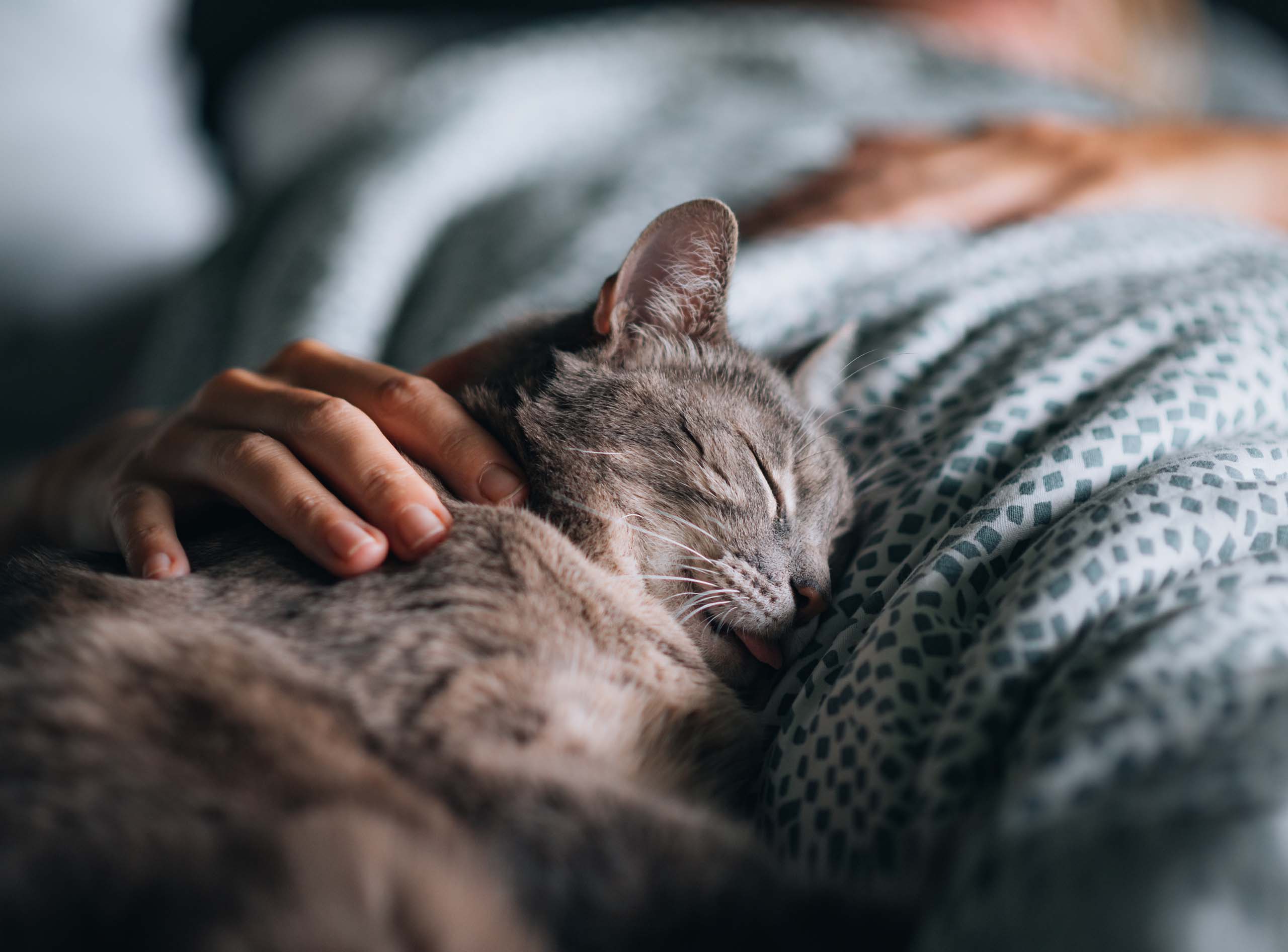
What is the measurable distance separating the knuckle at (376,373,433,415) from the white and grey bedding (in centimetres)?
43

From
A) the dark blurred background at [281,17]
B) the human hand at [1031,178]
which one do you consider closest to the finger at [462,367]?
the human hand at [1031,178]

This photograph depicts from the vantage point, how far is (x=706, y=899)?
2.10 ft

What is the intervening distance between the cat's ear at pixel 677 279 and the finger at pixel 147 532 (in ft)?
1.90

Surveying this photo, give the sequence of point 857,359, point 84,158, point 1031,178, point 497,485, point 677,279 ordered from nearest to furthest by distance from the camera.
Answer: point 497,485 < point 677,279 < point 857,359 < point 1031,178 < point 84,158

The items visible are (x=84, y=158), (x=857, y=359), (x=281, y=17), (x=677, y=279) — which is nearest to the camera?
(x=677, y=279)

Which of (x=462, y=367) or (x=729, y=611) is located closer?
(x=729, y=611)

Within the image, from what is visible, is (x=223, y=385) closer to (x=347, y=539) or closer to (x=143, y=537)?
(x=143, y=537)

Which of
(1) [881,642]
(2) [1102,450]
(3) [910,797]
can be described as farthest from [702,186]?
(3) [910,797]

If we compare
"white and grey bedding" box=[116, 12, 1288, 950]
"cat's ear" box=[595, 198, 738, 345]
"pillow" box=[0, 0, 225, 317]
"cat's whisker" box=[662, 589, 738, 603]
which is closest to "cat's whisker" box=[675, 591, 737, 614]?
"cat's whisker" box=[662, 589, 738, 603]

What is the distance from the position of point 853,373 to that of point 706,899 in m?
0.89

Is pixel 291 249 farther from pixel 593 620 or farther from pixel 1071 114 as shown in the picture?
pixel 1071 114

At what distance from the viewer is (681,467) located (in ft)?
3.57

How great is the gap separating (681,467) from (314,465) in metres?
0.46

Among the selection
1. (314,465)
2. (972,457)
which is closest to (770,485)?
(972,457)
